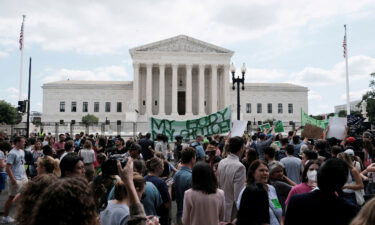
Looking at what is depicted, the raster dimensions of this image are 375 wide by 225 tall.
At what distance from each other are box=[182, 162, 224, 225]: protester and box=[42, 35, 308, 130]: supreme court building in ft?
188

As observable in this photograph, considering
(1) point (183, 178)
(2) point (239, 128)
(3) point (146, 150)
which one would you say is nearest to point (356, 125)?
(2) point (239, 128)

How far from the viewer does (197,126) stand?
1577 centimetres

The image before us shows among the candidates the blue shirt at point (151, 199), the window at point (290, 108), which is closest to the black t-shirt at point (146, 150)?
the blue shirt at point (151, 199)

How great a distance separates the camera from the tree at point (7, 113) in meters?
63.1

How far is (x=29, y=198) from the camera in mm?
2982

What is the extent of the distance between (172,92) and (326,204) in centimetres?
6202

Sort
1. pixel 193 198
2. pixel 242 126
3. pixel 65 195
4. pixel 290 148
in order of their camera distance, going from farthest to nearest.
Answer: pixel 242 126 < pixel 290 148 < pixel 193 198 < pixel 65 195

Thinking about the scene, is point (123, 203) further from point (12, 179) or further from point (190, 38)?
point (190, 38)

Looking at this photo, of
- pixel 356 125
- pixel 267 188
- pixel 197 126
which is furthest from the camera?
pixel 356 125

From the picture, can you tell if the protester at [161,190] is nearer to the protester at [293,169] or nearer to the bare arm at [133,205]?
the bare arm at [133,205]

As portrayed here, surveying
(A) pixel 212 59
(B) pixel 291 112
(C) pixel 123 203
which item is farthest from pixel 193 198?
(B) pixel 291 112

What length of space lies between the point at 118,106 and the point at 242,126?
5976 centimetres

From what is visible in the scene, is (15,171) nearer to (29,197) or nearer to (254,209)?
(29,197)

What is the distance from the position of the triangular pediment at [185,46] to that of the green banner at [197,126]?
160 ft
